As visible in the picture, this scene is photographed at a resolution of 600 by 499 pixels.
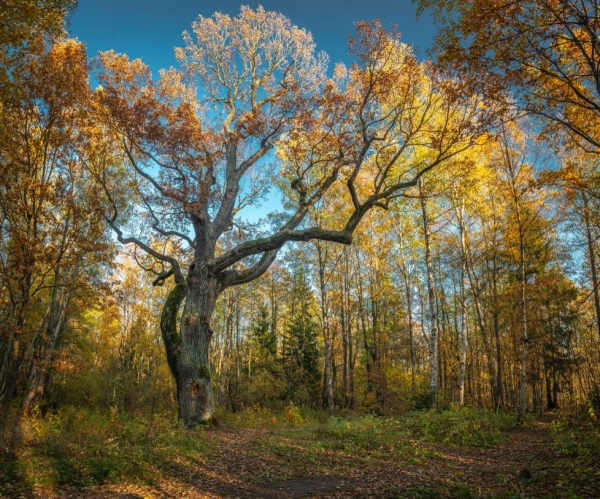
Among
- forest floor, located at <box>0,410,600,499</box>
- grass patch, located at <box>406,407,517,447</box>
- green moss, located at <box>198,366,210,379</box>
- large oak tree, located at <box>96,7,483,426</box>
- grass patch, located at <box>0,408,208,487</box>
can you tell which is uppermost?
large oak tree, located at <box>96,7,483,426</box>

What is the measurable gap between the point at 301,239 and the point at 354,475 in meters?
6.44

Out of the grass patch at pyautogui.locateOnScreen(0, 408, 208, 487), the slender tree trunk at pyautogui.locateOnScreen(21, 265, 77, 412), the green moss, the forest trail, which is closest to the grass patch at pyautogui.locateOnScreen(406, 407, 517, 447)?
the forest trail

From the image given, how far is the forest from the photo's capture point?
582 cm

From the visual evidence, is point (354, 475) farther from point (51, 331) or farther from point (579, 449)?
point (51, 331)

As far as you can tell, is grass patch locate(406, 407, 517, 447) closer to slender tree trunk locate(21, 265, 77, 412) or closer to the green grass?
the green grass

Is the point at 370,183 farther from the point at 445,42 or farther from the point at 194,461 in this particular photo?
the point at 194,461

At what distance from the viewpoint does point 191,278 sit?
443 inches

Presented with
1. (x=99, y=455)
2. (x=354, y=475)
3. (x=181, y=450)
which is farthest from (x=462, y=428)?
(x=99, y=455)

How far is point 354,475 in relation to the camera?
628cm

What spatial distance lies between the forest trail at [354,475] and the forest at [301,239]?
0.06 m

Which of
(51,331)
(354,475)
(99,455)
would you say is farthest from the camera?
(51,331)

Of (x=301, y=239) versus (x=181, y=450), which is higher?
(x=301, y=239)

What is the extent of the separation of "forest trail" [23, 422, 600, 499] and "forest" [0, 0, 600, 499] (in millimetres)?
63

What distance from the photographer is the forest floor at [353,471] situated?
16.5 ft
